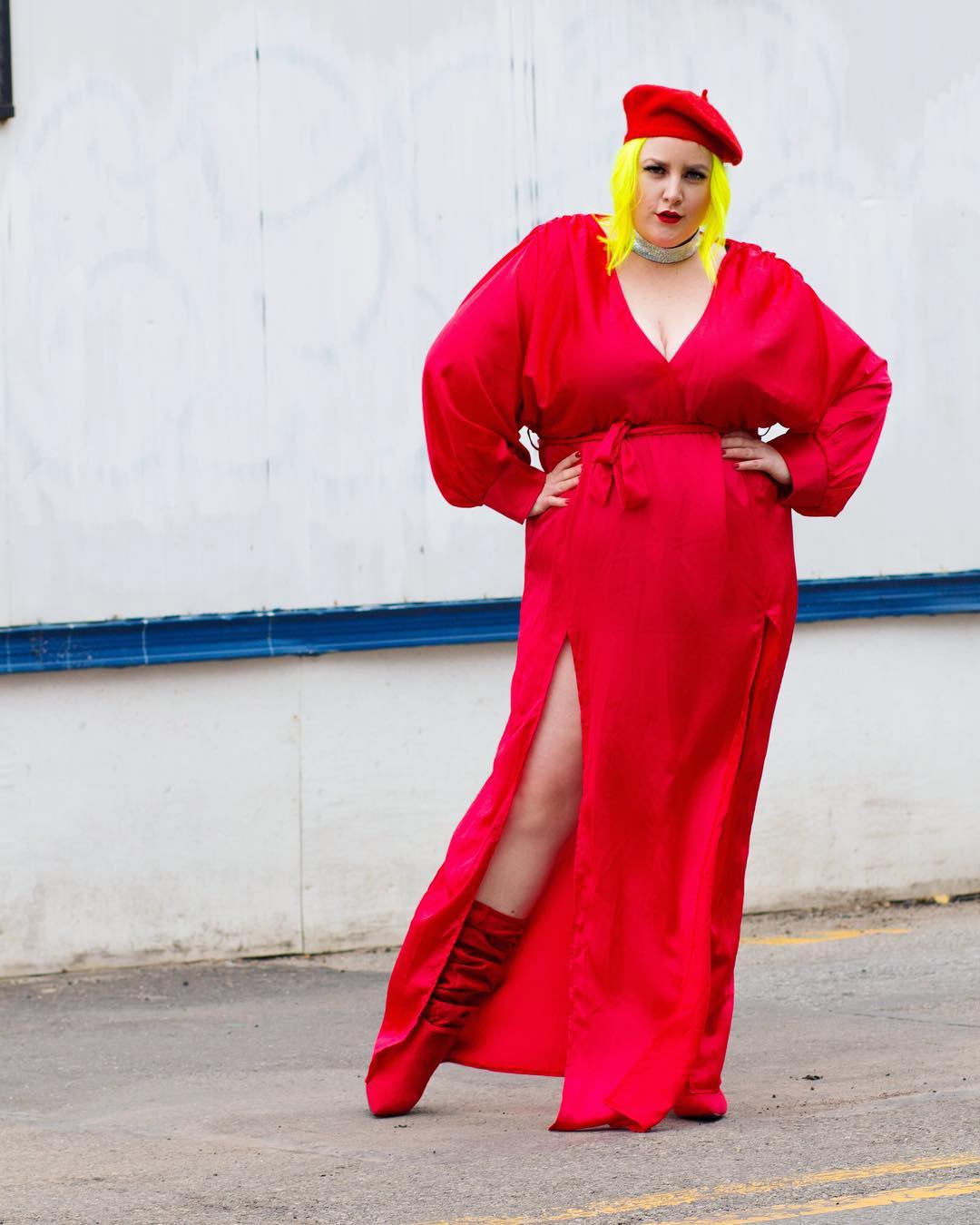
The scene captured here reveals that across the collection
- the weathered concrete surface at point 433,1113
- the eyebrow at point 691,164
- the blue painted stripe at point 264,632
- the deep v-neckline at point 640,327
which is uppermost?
the eyebrow at point 691,164

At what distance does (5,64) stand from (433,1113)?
126 inches

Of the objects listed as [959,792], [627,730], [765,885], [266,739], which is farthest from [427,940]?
[959,792]

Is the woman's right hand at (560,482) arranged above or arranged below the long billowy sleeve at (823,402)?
below

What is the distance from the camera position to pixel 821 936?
6.99 meters

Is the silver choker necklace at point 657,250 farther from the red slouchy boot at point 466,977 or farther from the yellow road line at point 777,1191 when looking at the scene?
the yellow road line at point 777,1191

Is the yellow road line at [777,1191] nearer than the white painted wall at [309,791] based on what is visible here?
Yes

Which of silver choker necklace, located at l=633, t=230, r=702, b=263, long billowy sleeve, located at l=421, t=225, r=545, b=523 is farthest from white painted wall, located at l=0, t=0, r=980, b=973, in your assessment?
silver choker necklace, located at l=633, t=230, r=702, b=263

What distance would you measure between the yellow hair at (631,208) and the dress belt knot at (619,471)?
1.07 ft

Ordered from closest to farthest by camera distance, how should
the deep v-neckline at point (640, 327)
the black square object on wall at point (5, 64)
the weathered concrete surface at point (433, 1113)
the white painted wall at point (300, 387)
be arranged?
the weathered concrete surface at point (433, 1113), the deep v-neckline at point (640, 327), the black square object on wall at point (5, 64), the white painted wall at point (300, 387)

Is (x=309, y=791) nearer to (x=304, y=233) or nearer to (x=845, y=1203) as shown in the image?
(x=304, y=233)

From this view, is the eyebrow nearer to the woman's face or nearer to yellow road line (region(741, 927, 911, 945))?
the woman's face

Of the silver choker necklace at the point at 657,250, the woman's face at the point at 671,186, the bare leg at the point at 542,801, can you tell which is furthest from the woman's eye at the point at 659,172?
the bare leg at the point at 542,801

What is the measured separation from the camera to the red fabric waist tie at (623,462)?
441cm

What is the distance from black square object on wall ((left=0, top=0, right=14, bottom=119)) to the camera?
629cm
